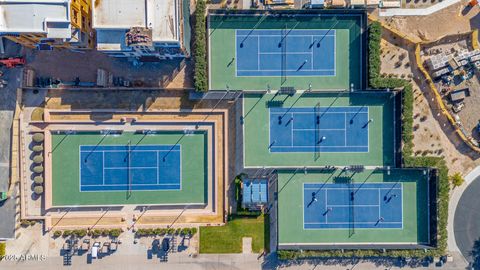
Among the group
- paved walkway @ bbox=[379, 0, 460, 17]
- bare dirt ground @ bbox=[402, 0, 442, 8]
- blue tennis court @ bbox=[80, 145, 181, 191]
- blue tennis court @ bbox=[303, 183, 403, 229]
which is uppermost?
bare dirt ground @ bbox=[402, 0, 442, 8]

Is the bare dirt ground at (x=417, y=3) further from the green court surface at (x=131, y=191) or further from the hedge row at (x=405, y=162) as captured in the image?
the green court surface at (x=131, y=191)

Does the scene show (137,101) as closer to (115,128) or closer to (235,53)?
(115,128)

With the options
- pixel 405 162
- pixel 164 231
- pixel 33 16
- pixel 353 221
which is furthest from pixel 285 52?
pixel 33 16

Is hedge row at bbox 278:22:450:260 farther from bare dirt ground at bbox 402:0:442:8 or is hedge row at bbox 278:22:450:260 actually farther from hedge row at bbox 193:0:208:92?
hedge row at bbox 193:0:208:92

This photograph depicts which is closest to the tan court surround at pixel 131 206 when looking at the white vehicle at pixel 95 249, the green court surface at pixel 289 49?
the white vehicle at pixel 95 249

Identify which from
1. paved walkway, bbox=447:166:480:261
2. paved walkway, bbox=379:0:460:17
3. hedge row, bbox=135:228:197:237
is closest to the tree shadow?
paved walkway, bbox=447:166:480:261
